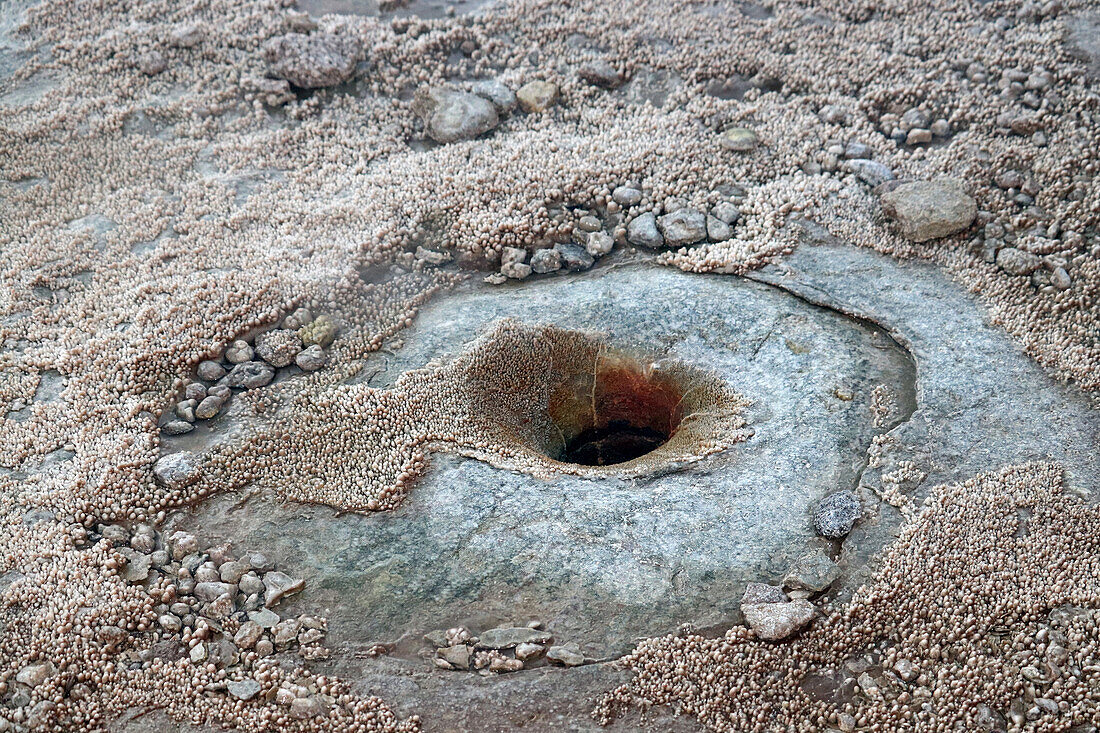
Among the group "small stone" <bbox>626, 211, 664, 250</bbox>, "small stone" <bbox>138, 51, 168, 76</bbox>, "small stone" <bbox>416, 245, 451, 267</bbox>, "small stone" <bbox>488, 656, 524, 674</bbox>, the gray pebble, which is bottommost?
"small stone" <bbox>488, 656, 524, 674</bbox>

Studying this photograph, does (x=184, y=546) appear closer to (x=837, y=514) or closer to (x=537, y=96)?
(x=837, y=514)

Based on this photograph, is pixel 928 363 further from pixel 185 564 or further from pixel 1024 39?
pixel 185 564

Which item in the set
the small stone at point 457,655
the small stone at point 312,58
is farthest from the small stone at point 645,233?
the small stone at point 457,655

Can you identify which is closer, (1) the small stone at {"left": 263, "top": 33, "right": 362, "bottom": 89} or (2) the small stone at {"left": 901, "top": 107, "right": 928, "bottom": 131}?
(2) the small stone at {"left": 901, "top": 107, "right": 928, "bottom": 131}

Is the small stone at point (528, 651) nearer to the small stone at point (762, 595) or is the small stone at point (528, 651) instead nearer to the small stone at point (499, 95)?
the small stone at point (762, 595)

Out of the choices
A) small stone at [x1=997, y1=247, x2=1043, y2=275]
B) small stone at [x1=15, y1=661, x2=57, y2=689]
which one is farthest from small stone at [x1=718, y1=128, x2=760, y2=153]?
small stone at [x1=15, y1=661, x2=57, y2=689]

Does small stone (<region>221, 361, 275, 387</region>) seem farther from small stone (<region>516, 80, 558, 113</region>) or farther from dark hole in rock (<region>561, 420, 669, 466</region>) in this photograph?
small stone (<region>516, 80, 558, 113</region>)
